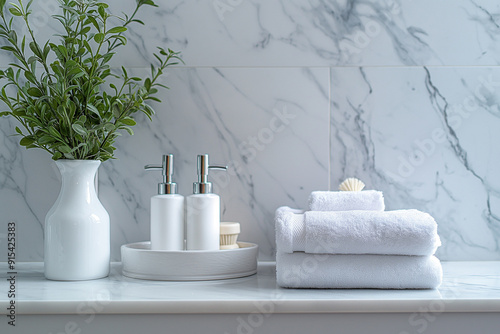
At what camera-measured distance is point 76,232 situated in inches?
36.6

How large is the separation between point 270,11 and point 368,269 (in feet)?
2.10

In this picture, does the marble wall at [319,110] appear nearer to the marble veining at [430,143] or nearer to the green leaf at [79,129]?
the marble veining at [430,143]

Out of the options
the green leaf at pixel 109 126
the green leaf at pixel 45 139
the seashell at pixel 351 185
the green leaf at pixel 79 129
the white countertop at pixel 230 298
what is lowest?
the white countertop at pixel 230 298

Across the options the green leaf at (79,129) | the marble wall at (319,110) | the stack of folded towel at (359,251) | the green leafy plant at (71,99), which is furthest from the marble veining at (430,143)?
the green leaf at (79,129)

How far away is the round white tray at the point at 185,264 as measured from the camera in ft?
2.98

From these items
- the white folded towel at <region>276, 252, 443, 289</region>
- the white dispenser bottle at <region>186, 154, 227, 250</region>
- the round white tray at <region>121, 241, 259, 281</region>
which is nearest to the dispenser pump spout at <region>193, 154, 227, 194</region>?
the white dispenser bottle at <region>186, 154, 227, 250</region>

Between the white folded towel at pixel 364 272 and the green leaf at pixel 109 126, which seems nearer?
the white folded towel at pixel 364 272

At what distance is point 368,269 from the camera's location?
Answer: 0.83m

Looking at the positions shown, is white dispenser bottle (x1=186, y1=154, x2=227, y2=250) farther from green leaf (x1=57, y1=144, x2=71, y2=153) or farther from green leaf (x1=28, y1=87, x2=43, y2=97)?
green leaf (x1=28, y1=87, x2=43, y2=97)

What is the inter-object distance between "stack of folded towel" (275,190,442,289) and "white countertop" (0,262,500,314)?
0.06 feet

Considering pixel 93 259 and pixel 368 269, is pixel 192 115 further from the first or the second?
pixel 368 269

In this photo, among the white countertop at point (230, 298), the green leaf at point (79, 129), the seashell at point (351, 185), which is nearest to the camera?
the white countertop at point (230, 298)

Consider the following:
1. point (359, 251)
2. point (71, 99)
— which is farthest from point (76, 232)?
point (359, 251)

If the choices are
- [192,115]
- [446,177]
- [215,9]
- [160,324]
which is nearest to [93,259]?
[160,324]
